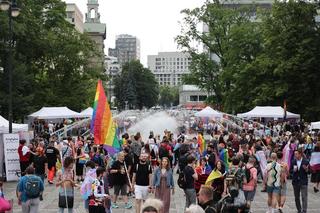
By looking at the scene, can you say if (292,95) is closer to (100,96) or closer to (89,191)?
(100,96)

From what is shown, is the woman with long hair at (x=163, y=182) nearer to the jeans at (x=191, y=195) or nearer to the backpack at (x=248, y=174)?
the jeans at (x=191, y=195)

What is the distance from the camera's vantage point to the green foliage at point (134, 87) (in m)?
127

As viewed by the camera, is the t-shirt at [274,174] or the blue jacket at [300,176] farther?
the blue jacket at [300,176]

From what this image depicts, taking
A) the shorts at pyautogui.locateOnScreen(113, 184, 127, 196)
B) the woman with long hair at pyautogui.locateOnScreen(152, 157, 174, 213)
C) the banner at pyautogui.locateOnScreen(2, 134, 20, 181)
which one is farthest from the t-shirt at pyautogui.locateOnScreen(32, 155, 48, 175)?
the woman with long hair at pyautogui.locateOnScreen(152, 157, 174, 213)

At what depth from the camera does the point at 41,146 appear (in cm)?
2052

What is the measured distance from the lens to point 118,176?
51.8 feet

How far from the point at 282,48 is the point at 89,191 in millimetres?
36301

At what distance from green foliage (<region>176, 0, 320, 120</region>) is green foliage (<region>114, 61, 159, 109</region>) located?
2466 inches

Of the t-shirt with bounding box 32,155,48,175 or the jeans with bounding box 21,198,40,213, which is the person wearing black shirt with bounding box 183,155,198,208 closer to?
the jeans with bounding box 21,198,40,213

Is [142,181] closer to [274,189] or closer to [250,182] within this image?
[250,182]

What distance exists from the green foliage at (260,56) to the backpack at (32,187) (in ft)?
111

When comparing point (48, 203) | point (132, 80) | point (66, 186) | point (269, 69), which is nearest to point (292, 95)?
point (269, 69)

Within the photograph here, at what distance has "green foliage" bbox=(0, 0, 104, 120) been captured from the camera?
4628cm

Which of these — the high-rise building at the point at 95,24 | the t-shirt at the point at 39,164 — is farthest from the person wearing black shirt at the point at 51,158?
the high-rise building at the point at 95,24
